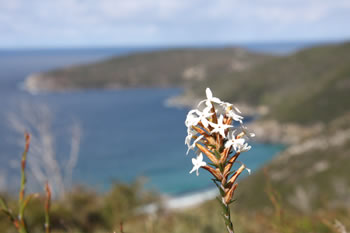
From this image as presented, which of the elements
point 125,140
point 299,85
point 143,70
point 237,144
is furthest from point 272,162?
point 143,70

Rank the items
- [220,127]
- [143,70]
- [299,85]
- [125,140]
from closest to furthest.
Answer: [220,127] < [125,140] < [299,85] < [143,70]

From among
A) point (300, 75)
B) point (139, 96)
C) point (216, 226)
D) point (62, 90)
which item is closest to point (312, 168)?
point (216, 226)

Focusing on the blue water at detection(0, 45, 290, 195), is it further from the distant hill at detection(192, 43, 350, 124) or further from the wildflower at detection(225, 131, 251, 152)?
the wildflower at detection(225, 131, 251, 152)

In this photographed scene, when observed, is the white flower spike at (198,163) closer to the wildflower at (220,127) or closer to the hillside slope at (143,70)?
the wildflower at (220,127)

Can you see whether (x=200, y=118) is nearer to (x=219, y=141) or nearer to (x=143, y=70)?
(x=219, y=141)

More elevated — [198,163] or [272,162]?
[198,163]

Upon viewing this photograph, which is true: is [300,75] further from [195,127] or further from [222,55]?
[195,127]

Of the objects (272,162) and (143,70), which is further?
(143,70)
